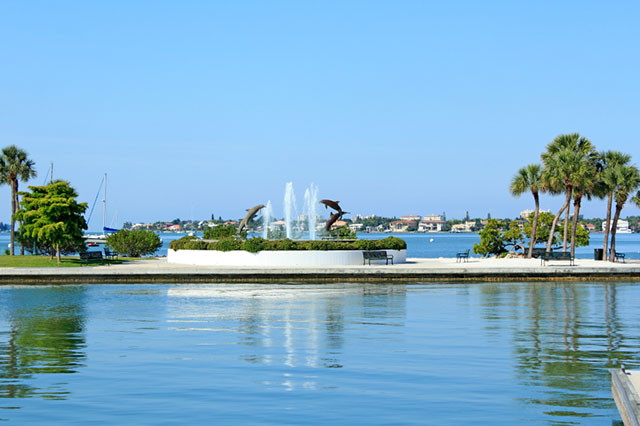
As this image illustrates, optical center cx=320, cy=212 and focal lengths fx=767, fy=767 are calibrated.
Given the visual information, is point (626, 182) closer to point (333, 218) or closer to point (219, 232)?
point (333, 218)

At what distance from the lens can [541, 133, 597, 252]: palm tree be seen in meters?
52.1

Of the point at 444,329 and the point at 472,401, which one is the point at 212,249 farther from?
the point at 472,401

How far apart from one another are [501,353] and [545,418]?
18.8 ft

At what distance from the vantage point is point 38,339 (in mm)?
20938

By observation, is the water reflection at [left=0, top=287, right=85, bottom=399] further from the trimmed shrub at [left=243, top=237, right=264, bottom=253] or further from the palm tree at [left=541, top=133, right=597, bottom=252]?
the palm tree at [left=541, top=133, right=597, bottom=252]

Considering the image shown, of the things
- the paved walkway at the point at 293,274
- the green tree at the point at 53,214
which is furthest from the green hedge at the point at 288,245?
→ the green tree at the point at 53,214

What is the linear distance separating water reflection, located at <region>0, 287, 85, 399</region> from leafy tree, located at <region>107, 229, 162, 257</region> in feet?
101

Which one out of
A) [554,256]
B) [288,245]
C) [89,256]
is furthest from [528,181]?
[89,256]

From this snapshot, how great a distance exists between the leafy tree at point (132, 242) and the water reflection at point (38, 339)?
30637mm

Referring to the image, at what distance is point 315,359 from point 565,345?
21.6ft

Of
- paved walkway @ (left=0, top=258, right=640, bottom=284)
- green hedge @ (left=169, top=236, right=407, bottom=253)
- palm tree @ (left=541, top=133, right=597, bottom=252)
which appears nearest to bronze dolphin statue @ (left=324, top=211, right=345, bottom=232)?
green hedge @ (left=169, top=236, right=407, bottom=253)

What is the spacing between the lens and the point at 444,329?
22.5 metres

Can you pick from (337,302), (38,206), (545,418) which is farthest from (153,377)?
(38,206)

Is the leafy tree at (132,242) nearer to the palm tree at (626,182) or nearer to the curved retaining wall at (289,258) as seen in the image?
the curved retaining wall at (289,258)
